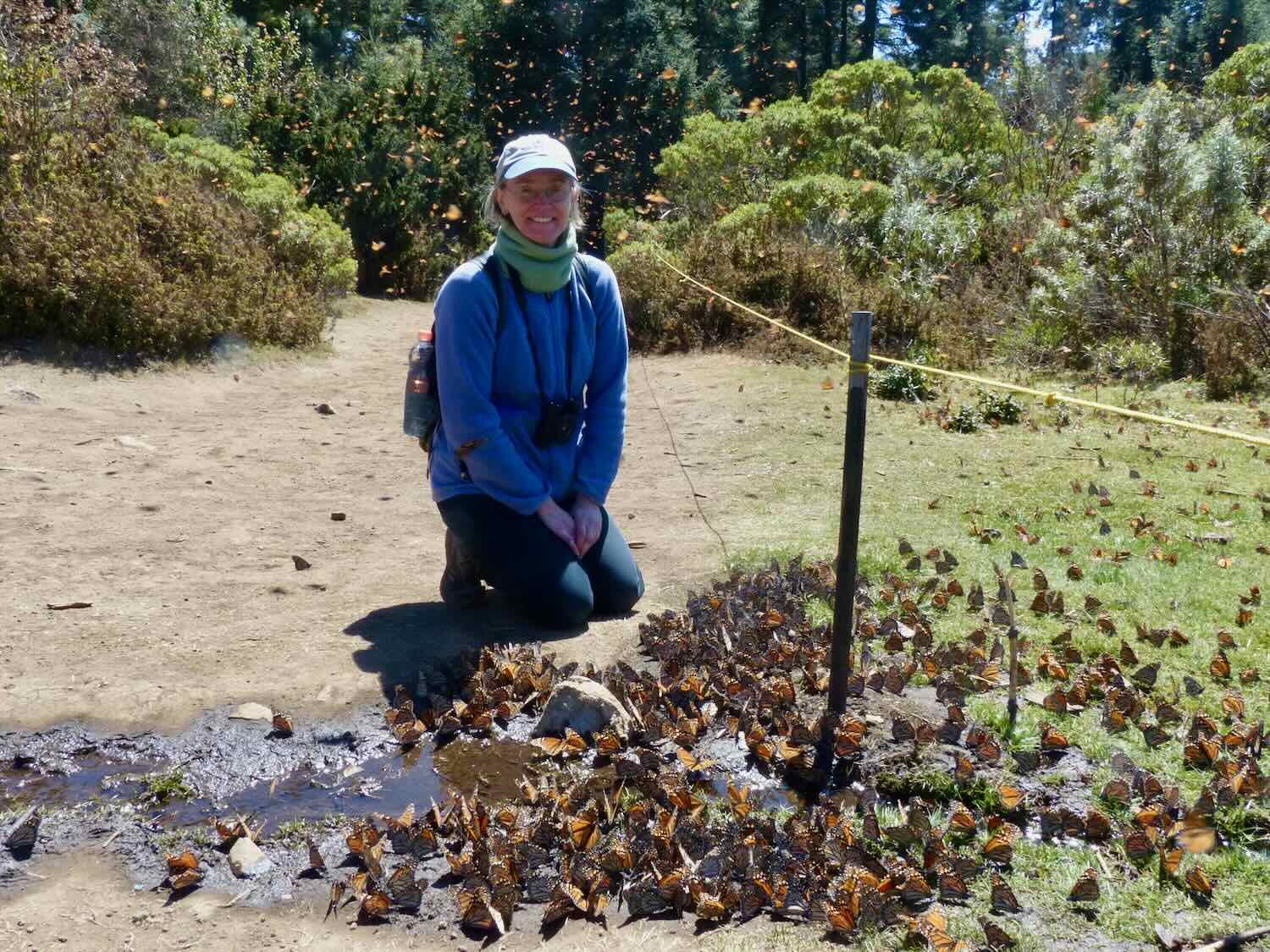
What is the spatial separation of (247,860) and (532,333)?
Answer: 209cm

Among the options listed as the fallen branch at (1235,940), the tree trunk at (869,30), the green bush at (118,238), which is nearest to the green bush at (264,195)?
the green bush at (118,238)

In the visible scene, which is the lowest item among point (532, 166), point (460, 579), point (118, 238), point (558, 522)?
point (460, 579)

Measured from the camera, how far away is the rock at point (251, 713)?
3.55 metres

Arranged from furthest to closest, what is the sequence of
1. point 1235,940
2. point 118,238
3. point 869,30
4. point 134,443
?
point 869,30, point 118,238, point 134,443, point 1235,940

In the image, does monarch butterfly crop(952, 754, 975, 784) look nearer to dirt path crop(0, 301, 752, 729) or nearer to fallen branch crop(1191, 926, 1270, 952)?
fallen branch crop(1191, 926, 1270, 952)

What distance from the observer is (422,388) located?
4242 millimetres

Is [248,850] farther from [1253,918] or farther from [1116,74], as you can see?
[1116,74]

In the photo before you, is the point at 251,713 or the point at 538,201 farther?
the point at 538,201

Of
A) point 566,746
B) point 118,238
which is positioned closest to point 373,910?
point 566,746

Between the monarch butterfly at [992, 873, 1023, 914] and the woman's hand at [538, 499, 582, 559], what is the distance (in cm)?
211

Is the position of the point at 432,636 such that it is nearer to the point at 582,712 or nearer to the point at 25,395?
the point at 582,712

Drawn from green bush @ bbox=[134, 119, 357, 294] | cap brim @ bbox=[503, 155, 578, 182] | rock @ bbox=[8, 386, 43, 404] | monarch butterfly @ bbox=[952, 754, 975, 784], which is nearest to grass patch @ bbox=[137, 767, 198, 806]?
monarch butterfly @ bbox=[952, 754, 975, 784]

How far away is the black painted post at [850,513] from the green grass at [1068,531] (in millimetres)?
370

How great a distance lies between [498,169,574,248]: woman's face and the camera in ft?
13.0
